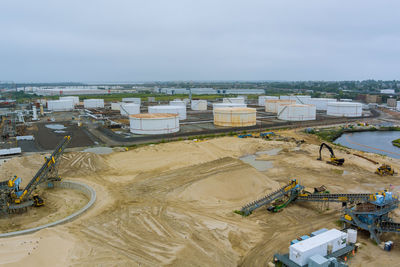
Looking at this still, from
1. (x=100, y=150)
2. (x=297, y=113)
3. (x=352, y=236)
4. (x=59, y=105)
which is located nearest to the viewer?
(x=352, y=236)

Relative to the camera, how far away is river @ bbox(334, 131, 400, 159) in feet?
114

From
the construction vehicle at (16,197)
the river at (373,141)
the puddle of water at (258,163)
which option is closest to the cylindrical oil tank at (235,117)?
the river at (373,141)

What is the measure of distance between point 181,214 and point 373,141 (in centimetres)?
3622

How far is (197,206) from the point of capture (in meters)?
17.0

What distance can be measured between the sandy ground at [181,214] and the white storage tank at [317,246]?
113 cm

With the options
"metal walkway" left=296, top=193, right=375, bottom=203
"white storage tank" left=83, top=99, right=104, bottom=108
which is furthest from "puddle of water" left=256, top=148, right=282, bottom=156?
"white storage tank" left=83, top=99, right=104, bottom=108

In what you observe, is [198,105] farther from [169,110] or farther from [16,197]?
[16,197]

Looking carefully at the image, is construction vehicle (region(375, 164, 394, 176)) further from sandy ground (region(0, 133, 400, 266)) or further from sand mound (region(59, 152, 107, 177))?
sand mound (region(59, 152, 107, 177))

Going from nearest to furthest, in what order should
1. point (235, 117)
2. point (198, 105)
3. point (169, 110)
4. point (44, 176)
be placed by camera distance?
point (44, 176), point (235, 117), point (169, 110), point (198, 105)

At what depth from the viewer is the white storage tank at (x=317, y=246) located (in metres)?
10.8

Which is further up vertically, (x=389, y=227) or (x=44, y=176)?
(x=44, y=176)

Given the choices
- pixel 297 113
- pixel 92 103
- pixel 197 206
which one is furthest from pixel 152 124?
pixel 92 103

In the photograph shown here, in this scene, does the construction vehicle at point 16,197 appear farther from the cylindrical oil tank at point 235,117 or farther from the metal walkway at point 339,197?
the cylindrical oil tank at point 235,117

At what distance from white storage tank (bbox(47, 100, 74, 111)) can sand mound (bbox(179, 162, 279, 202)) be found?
231 ft
